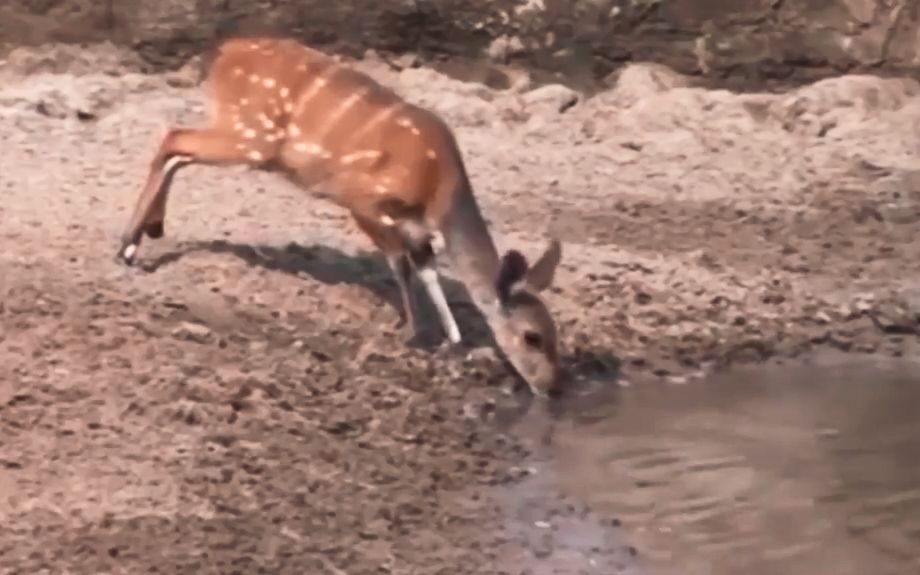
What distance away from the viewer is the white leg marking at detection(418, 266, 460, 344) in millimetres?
3277

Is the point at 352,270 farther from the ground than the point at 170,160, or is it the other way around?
the point at 170,160

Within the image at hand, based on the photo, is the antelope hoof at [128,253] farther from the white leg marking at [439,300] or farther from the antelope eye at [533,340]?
the antelope eye at [533,340]

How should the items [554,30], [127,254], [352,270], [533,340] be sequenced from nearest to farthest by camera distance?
[533,340] → [127,254] → [352,270] → [554,30]

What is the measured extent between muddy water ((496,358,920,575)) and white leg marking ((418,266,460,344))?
0.29 metres

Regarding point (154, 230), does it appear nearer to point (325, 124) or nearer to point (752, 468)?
point (325, 124)

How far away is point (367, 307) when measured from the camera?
342 centimetres

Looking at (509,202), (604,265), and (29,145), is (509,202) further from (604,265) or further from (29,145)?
(29,145)

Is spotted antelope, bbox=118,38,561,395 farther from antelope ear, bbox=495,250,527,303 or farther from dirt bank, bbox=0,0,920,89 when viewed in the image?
dirt bank, bbox=0,0,920,89

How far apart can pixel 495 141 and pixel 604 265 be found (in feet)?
3.81

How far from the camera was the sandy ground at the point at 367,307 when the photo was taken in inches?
97.3

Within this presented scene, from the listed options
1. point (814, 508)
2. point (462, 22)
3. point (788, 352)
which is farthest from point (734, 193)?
point (814, 508)

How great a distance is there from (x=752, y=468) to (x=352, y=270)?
1.21m

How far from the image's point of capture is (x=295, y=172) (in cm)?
343

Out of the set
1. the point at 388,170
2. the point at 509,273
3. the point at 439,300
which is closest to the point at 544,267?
the point at 509,273
